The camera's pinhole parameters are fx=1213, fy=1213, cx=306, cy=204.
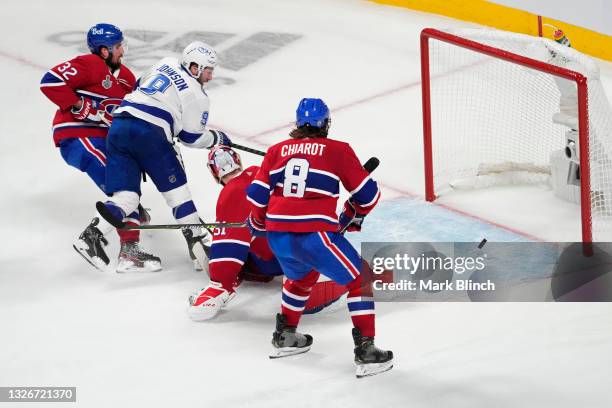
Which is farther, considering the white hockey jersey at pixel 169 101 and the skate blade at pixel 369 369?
the white hockey jersey at pixel 169 101

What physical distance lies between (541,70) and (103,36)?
180 centimetres

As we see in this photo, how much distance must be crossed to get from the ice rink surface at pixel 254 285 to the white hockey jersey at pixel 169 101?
1.91 ft

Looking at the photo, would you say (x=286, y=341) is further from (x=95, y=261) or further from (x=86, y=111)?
(x=86, y=111)

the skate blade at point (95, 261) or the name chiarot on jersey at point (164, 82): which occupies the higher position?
the name chiarot on jersey at point (164, 82)

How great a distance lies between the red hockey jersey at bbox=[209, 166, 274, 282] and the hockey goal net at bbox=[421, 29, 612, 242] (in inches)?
48.1

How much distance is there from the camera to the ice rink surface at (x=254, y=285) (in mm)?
3840

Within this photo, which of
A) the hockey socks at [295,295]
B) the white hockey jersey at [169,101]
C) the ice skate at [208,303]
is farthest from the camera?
the white hockey jersey at [169,101]

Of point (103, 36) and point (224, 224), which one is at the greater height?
point (103, 36)

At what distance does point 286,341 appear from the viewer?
406 centimetres

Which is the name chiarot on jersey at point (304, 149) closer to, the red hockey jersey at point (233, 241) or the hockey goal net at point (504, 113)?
the red hockey jersey at point (233, 241)

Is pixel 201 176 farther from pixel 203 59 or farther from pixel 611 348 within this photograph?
pixel 611 348

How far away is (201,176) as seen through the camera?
583 cm

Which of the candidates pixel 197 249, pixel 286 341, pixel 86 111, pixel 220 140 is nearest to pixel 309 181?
pixel 286 341

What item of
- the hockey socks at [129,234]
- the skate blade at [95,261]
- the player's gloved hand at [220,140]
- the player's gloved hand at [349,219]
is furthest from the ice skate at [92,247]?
the player's gloved hand at [349,219]
